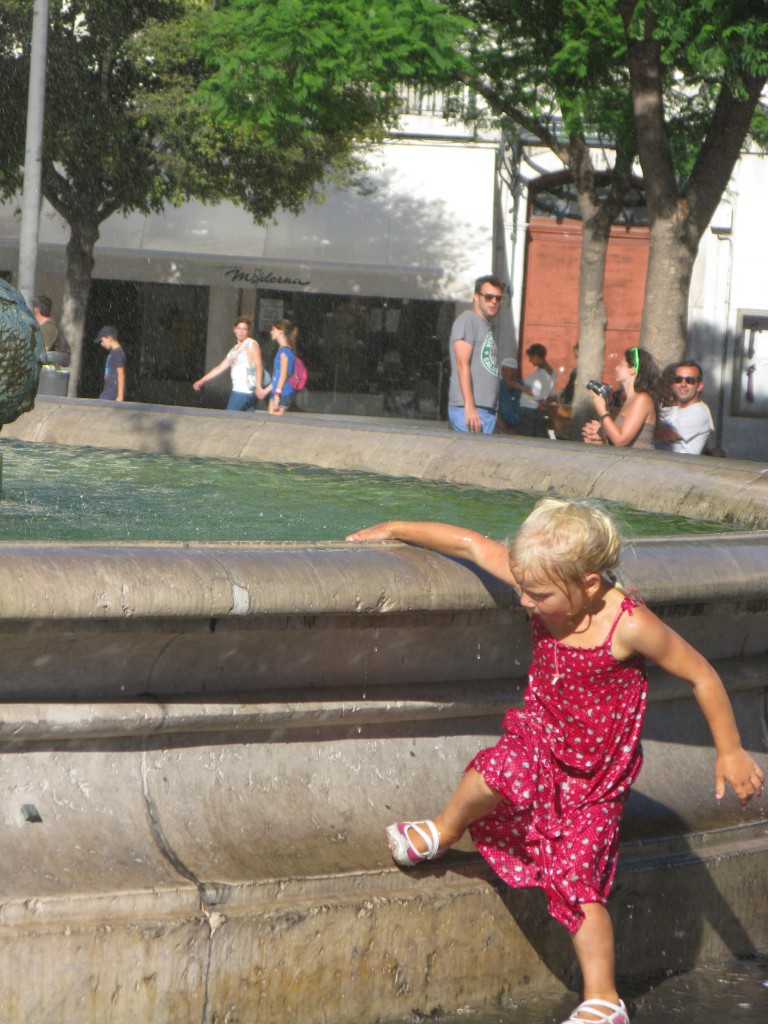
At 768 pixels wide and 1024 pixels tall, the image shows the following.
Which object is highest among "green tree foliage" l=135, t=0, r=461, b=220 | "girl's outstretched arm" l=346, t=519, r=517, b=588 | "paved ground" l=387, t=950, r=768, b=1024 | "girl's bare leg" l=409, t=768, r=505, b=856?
"green tree foliage" l=135, t=0, r=461, b=220

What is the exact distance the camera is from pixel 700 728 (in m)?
3.53

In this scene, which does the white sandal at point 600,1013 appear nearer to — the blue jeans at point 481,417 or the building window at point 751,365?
the blue jeans at point 481,417

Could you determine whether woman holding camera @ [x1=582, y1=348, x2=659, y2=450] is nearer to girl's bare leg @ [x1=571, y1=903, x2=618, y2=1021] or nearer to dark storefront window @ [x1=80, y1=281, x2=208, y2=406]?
girl's bare leg @ [x1=571, y1=903, x2=618, y2=1021]

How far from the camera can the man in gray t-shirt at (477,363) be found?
8.29 m

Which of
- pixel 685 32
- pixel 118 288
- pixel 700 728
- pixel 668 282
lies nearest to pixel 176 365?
pixel 118 288

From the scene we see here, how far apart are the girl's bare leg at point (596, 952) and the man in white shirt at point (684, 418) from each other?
5274 millimetres

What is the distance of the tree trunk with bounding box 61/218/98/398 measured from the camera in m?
20.5

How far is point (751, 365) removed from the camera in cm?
2536

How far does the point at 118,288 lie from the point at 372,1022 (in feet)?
73.2

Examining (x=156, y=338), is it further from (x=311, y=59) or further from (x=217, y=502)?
(x=217, y=502)

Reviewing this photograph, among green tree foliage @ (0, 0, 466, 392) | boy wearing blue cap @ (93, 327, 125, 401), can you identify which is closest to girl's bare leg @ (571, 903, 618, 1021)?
boy wearing blue cap @ (93, 327, 125, 401)

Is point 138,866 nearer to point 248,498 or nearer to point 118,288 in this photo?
point 248,498

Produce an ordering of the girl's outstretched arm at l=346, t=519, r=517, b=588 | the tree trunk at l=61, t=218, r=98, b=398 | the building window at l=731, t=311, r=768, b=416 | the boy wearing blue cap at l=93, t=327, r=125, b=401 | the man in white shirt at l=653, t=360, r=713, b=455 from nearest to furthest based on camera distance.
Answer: the girl's outstretched arm at l=346, t=519, r=517, b=588 → the man in white shirt at l=653, t=360, r=713, b=455 → the boy wearing blue cap at l=93, t=327, r=125, b=401 → the tree trunk at l=61, t=218, r=98, b=398 → the building window at l=731, t=311, r=768, b=416

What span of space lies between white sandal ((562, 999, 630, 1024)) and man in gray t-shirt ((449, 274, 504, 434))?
220 inches
